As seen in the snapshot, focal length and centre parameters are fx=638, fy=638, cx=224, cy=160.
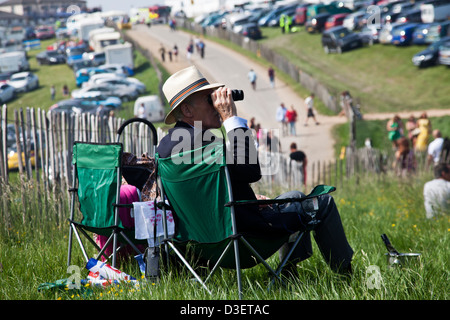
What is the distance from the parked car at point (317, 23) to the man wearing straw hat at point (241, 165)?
46.2 meters

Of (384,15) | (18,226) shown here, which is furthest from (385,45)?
(18,226)

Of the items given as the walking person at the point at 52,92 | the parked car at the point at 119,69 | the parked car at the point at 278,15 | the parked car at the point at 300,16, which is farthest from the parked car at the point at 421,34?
the walking person at the point at 52,92

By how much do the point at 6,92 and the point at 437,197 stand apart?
141 ft

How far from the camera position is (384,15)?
1745 inches

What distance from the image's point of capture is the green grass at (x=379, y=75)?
29.8 m

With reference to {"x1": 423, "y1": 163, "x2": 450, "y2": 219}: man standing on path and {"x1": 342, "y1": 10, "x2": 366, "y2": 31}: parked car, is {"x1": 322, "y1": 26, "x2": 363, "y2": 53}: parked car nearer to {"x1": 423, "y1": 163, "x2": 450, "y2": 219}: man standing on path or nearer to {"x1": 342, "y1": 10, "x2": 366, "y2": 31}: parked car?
{"x1": 342, "y1": 10, "x2": 366, "y2": 31}: parked car

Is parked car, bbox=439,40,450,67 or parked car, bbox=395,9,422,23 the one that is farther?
parked car, bbox=395,9,422,23

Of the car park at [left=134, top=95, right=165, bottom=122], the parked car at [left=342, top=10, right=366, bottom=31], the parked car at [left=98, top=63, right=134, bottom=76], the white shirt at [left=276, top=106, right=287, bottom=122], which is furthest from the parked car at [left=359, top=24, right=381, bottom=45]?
the parked car at [left=98, top=63, right=134, bottom=76]

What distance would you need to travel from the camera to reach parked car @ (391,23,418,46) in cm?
3806

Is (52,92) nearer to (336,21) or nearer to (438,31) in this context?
(336,21)

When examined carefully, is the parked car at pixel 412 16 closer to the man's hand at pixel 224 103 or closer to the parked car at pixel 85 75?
the parked car at pixel 85 75

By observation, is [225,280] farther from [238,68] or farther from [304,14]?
[304,14]

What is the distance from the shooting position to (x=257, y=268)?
16.0ft

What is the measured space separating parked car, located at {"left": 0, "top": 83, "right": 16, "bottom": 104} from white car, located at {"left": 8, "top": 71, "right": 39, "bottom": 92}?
0.83m
